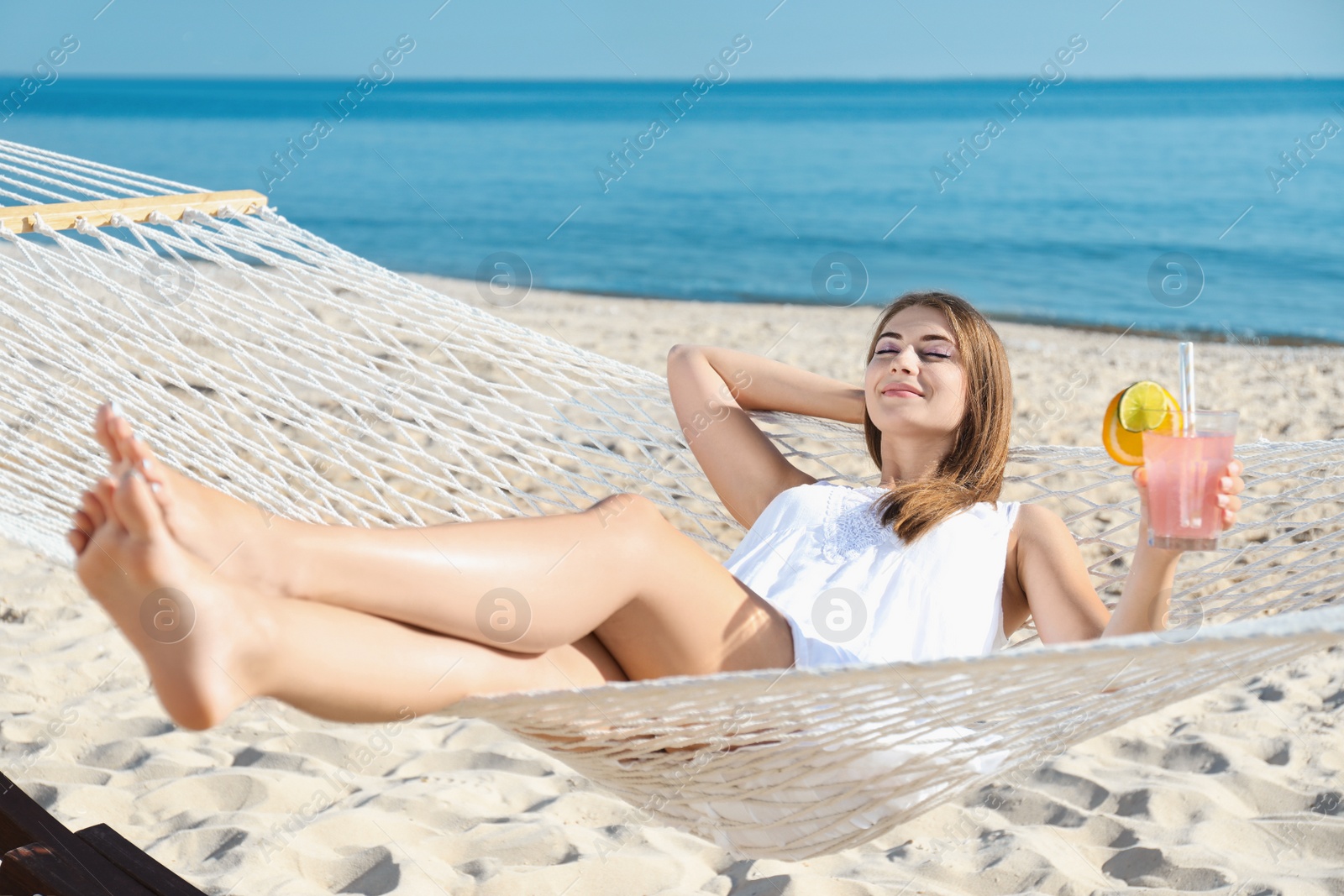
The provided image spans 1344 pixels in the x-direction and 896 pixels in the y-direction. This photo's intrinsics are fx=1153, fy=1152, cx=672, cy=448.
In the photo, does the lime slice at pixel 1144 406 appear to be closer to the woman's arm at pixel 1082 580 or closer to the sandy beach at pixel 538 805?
the woman's arm at pixel 1082 580

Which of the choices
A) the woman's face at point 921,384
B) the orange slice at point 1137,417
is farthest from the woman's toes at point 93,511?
the woman's face at point 921,384

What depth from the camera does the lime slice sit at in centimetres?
104

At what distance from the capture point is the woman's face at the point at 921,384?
1.51 m

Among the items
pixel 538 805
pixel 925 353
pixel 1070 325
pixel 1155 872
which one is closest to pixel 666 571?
pixel 925 353

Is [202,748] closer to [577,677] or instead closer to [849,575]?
[577,677]

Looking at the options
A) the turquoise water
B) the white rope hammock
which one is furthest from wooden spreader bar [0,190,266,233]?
the turquoise water

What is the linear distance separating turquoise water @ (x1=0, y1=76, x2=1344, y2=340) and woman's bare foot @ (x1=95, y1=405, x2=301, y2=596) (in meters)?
2.38

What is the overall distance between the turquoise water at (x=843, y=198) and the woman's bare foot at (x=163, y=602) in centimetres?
243

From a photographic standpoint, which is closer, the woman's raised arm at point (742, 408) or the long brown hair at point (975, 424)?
the long brown hair at point (975, 424)

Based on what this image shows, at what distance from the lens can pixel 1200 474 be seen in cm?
99

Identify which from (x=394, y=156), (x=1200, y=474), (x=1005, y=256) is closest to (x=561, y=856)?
(x=1200, y=474)

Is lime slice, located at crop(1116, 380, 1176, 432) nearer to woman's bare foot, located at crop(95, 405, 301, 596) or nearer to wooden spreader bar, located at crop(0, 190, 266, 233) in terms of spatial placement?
woman's bare foot, located at crop(95, 405, 301, 596)

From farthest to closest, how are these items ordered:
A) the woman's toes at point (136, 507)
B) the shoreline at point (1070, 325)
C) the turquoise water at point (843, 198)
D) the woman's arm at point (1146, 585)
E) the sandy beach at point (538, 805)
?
the turquoise water at point (843, 198)
the shoreline at point (1070, 325)
the sandy beach at point (538, 805)
the woman's arm at point (1146, 585)
the woman's toes at point (136, 507)

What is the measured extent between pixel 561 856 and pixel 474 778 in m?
0.26
